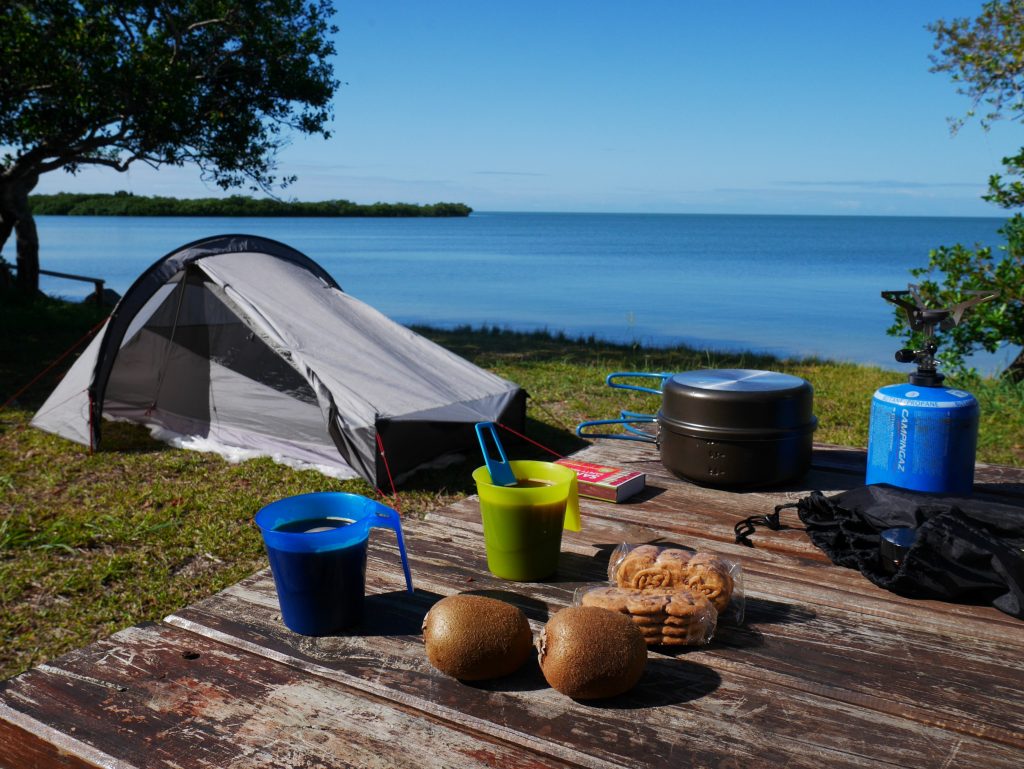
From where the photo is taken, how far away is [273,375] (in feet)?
18.4

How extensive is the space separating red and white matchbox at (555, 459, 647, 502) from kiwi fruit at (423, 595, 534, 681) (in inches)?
36.1

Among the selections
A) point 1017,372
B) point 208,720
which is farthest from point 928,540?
point 1017,372

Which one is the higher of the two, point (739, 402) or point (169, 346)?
point (739, 402)

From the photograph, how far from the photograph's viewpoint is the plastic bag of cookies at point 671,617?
1396 mm

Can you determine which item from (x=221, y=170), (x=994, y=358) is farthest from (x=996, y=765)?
(x=994, y=358)

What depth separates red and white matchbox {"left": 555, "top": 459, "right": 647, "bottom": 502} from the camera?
225cm

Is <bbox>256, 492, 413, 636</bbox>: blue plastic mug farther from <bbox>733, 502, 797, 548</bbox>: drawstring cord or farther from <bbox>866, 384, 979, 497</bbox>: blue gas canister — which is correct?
<bbox>866, 384, 979, 497</bbox>: blue gas canister

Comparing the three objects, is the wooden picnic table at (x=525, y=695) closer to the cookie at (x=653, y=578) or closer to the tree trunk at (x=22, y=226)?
the cookie at (x=653, y=578)

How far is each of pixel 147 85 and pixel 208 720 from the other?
8349 millimetres

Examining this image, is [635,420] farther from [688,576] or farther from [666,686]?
[666,686]

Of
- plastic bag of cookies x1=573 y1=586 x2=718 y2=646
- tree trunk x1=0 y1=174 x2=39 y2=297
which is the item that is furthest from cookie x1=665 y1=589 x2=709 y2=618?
tree trunk x1=0 y1=174 x2=39 y2=297

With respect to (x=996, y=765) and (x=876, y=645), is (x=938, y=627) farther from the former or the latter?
(x=996, y=765)

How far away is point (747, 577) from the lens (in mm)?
1739

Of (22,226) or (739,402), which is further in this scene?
(22,226)
